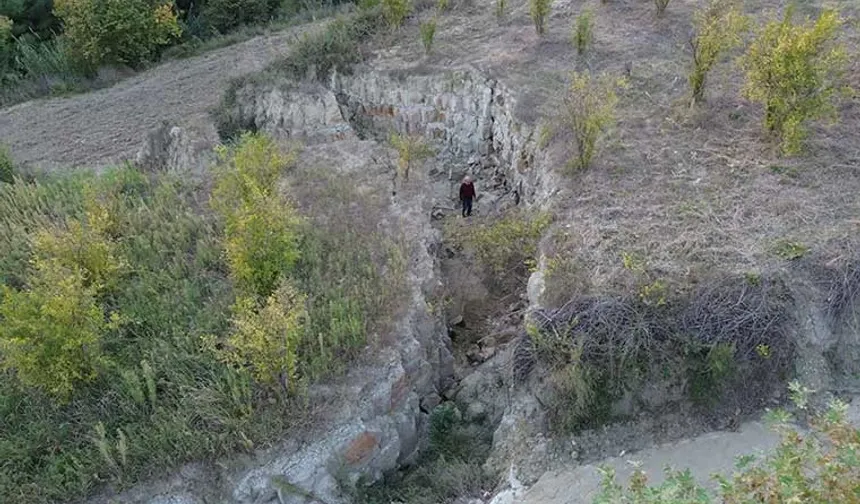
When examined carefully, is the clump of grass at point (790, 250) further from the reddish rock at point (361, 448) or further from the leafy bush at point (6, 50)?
the leafy bush at point (6, 50)

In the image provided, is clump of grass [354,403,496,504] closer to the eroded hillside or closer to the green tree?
the eroded hillside

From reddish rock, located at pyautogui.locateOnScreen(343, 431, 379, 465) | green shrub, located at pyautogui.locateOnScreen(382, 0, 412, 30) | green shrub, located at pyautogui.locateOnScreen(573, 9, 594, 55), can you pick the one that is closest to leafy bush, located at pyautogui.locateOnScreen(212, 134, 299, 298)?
reddish rock, located at pyautogui.locateOnScreen(343, 431, 379, 465)

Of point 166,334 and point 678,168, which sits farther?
point 678,168

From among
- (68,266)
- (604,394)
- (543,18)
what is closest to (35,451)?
(68,266)

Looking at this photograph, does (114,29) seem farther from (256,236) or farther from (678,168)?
(678,168)

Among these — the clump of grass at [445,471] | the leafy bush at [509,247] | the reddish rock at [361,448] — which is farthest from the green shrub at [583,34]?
the reddish rock at [361,448]

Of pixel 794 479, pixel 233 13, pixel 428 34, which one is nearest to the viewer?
pixel 794 479

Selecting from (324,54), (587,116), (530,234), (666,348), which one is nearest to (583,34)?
(587,116)
